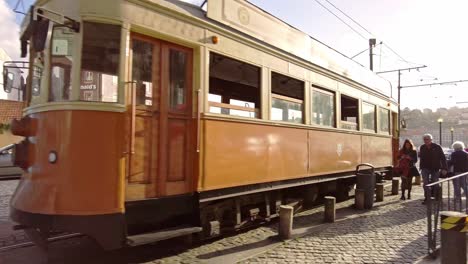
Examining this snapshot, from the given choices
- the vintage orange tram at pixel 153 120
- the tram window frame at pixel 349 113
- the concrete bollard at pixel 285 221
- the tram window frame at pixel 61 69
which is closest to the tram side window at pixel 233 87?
the vintage orange tram at pixel 153 120

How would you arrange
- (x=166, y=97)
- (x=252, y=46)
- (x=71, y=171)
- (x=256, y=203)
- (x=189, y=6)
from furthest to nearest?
(x=256, y=203)
(x=252, y=46)
(x=189, y=6)
(x=166, y=97)
(x=71, y=171)

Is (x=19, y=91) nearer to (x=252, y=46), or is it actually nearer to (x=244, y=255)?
(x=252, y=46)

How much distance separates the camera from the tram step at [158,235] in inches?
180

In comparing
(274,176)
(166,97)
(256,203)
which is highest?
(166,97)

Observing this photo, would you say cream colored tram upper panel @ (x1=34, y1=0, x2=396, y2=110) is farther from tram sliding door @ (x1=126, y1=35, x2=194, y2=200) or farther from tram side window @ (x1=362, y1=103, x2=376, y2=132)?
tram side window @ (x1=362, y1=103, x2=376, y2=132)

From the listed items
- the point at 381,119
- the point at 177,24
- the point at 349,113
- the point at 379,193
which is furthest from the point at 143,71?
the point at 381,119

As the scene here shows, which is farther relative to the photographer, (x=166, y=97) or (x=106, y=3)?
(x=166, y=97)

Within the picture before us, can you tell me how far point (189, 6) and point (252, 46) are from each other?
125 centimetres

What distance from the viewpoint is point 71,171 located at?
441 cm

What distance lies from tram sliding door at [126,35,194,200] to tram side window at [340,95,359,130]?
16.0ft

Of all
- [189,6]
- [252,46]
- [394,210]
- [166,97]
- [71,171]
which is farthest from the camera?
[394,210]

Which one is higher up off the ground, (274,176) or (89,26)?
(89,26)

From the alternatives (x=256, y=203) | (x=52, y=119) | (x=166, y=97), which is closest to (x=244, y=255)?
(x=256, y=203)

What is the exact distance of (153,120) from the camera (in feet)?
16.4
